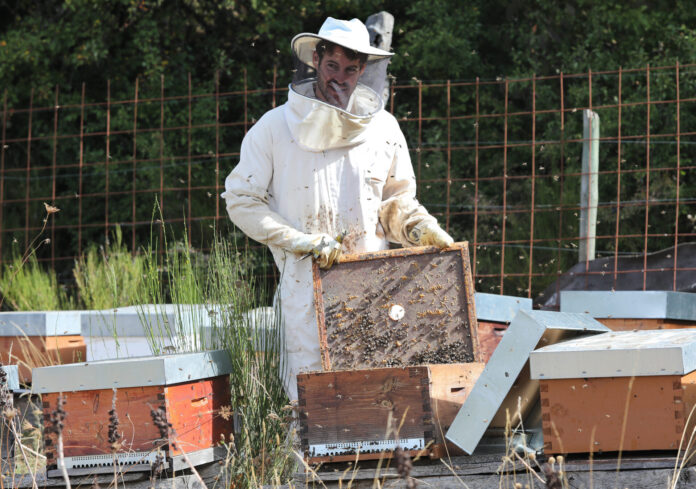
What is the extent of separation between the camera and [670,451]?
300cm

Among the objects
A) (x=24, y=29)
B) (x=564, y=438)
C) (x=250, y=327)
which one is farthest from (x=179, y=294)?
(x=24, y=29)

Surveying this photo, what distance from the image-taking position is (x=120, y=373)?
3.44 metres

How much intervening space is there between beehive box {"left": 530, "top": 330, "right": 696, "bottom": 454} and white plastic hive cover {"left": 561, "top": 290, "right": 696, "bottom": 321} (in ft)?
4.49

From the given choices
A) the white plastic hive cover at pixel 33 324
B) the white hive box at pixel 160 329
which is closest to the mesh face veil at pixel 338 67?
the white hive box at pixel 160 329

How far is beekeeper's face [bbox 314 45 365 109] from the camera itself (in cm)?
390

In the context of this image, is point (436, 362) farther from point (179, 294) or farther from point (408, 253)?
point (179, 294)

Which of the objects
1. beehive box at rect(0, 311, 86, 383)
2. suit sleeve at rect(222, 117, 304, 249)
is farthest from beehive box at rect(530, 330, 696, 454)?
Result: beehive box at rect(0, 311, 86, 383)

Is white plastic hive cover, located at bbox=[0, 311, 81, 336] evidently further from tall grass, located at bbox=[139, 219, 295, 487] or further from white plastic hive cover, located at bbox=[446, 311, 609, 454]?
white plastic hive cover, located at bbox=[446, 311, 609, 454]

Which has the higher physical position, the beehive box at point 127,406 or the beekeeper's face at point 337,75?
the beekeeper's face at point 337,75

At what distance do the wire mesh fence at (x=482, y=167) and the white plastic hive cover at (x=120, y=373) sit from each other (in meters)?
3.35

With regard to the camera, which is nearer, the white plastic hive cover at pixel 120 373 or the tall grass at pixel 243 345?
the white plastic hive cover at pixel 120 373

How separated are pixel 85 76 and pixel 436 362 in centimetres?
885

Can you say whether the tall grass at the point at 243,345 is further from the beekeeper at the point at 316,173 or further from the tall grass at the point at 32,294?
the tall grass at the point at 32,294

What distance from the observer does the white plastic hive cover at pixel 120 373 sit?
3.41 metres
